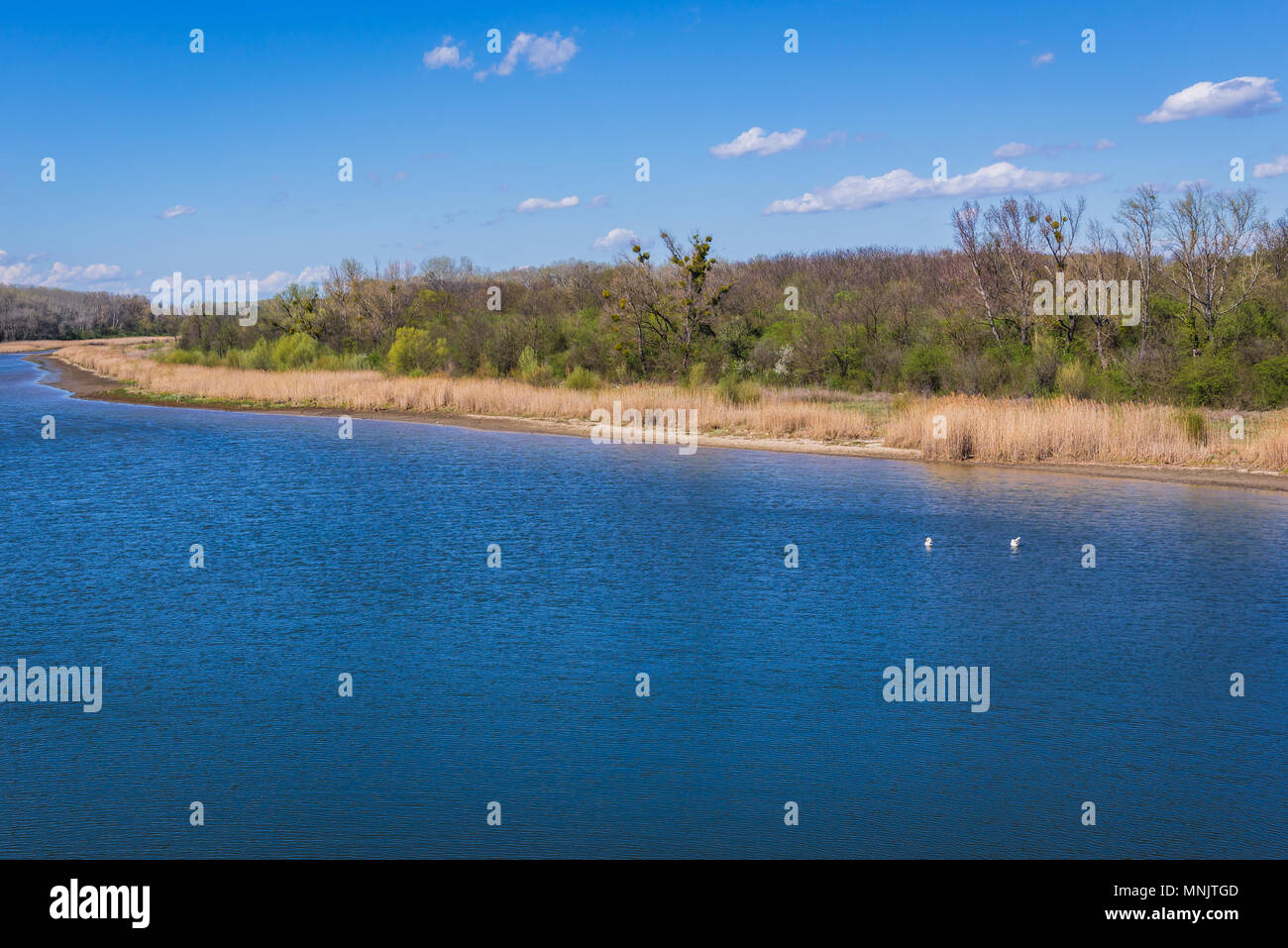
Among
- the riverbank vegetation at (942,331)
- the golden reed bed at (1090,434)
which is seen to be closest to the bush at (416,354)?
the riverbank vegetation at (942,331)

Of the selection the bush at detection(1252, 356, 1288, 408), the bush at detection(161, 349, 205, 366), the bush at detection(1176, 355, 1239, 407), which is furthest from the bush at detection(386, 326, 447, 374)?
the bush at detection(1252, 356, 1288, 408)

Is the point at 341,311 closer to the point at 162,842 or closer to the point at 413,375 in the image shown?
the point at 413,375

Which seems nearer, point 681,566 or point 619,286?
point 681,566

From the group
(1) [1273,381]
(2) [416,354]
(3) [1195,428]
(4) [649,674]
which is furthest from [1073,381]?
(2) [416,354]

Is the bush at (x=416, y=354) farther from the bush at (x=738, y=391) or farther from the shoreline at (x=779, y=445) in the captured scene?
the bush at (x=738, y=391)

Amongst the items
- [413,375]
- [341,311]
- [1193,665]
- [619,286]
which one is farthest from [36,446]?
[341,311]
